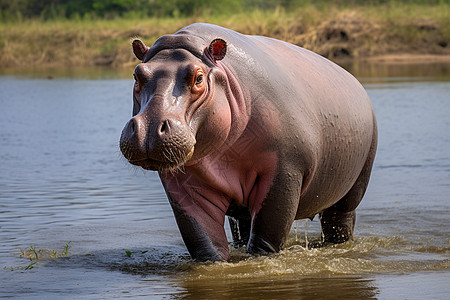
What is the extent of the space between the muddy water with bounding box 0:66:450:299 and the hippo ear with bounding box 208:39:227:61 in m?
0.74

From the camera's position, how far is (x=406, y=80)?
68.3 feet

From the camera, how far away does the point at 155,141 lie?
13.0ft

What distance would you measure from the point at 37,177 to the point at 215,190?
15.7ft

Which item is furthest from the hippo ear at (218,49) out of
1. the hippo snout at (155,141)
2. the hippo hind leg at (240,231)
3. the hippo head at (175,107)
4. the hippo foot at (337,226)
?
the hippo foot at (337,226)

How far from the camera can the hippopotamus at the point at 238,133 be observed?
414cm

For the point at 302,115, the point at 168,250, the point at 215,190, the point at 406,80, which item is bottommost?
the point at 406,80

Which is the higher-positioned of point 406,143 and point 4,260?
point 4,260

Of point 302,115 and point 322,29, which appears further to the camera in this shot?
point 322,29

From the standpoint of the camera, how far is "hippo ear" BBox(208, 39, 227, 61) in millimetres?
4414

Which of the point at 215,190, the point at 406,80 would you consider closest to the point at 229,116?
the point at 215,190

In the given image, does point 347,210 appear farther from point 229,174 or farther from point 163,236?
point 229,174

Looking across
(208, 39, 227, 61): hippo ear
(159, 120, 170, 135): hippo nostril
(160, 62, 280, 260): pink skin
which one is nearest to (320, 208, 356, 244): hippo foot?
(160, 62, 280, 260): pink skin

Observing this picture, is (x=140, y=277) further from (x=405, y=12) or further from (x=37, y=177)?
(x=405, y=12)

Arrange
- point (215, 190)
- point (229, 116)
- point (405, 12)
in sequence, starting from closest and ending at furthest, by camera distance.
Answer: point (229, 116)
point (215, 190)
point (405, 12)
